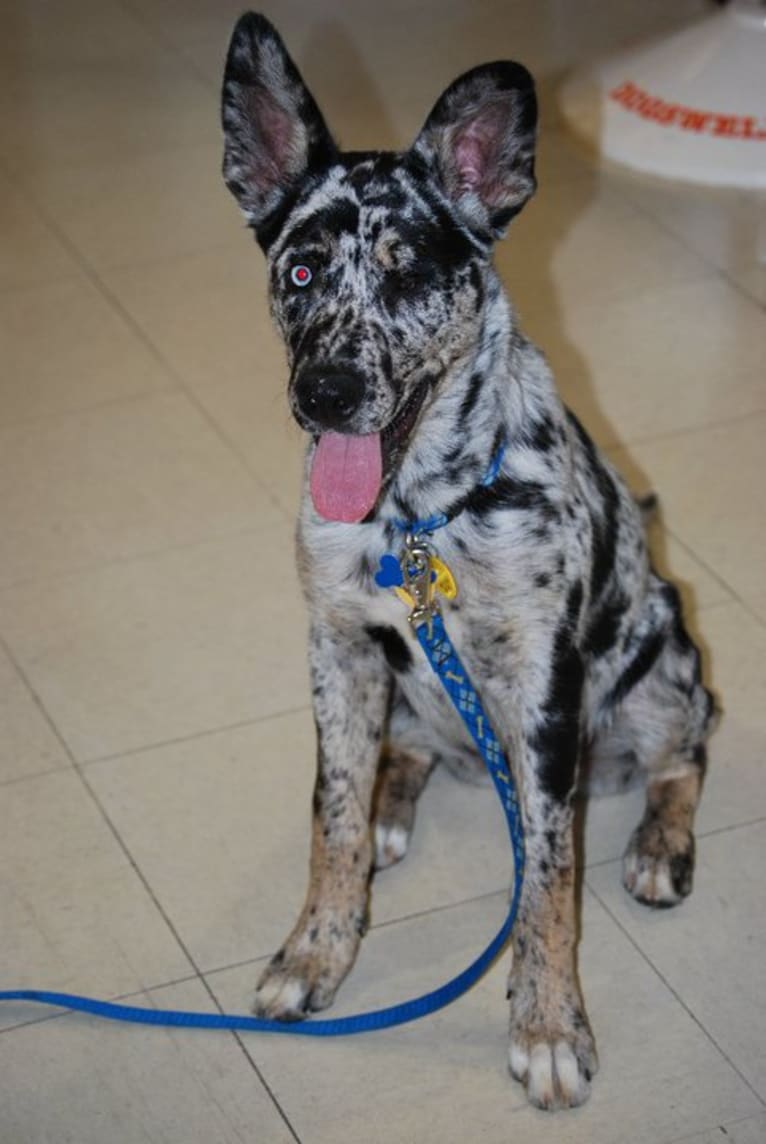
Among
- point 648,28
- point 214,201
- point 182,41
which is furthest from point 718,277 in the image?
point 182,41

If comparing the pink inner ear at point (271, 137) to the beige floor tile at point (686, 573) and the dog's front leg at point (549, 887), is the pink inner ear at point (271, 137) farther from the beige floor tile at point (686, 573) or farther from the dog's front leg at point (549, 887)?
the beige floor tile at point (686, 573)

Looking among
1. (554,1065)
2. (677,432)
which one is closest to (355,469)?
(554,1065)

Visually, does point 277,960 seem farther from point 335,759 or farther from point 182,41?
point 182,41

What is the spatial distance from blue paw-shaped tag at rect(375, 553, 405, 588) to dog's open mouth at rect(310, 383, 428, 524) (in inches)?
5.5

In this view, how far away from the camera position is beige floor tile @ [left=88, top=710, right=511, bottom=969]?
300 centimetres

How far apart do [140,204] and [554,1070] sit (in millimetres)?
3453

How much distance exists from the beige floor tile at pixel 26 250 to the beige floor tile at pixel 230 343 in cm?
17

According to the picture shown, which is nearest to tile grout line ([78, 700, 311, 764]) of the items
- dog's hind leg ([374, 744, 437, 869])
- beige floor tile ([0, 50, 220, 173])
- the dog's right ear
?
dog's hind leg ([374, 744, 437, 869])

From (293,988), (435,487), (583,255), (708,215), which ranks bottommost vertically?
(708,215)

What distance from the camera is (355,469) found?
2.54 metres

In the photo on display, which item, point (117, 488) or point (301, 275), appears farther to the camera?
Result: point (117, 488)

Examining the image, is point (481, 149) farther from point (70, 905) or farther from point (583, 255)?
point (583, 255)

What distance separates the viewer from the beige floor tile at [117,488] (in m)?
3.93

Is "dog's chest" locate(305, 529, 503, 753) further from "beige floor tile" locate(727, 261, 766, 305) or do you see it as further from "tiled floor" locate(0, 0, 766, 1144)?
"beige floor tile" locate(727, 261, 766, 305)
